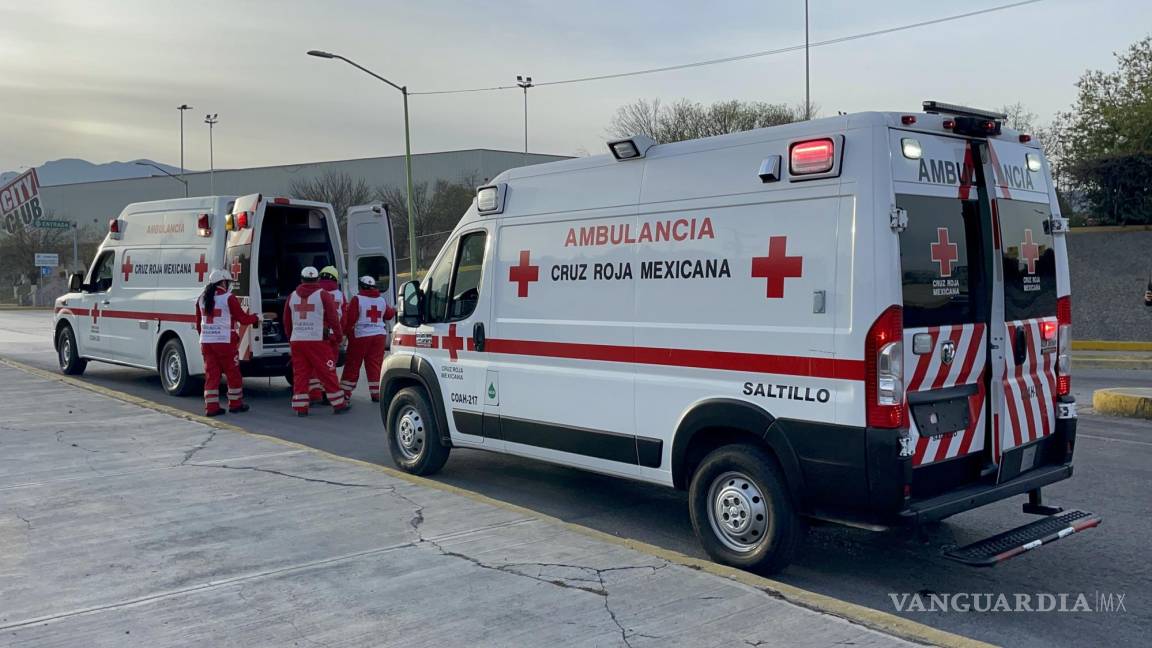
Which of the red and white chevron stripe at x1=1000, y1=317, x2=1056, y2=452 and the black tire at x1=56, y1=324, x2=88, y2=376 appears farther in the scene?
the black tire at x1=56, y1=324, x2=88, y2=376

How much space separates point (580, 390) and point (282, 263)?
828 centimetres

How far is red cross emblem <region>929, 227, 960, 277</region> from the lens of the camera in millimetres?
5023

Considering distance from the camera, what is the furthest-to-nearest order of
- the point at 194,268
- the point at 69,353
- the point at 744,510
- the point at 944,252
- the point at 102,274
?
1. the point at 69,353
2. the point at 102,274
3. the point at 194,268
4. the point at 744,510
5. the point at 944,252

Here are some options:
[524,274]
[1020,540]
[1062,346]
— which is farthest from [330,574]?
[1062,346]

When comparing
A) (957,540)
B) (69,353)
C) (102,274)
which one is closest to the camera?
(957,540)

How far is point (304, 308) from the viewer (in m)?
11.2

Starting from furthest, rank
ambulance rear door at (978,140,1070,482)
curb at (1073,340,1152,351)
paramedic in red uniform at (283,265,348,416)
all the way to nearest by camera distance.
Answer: curb at (1073,340,1152,351) → paramedic in red uniform at (283,265,348,416) → ambulance rear door at (978,140,1070,482)

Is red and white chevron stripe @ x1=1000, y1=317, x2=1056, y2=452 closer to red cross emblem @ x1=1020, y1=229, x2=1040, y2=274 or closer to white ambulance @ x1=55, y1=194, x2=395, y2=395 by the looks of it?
red cross emblem @ x1=1020, y1=229, x2=1040, y2=274

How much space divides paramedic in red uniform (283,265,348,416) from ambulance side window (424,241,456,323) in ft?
13.0

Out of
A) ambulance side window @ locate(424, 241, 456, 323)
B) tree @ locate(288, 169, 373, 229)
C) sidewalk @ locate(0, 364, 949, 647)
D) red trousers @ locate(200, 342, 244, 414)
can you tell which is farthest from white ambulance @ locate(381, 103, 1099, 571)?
tree @ locate(288, 169, 373, 229)

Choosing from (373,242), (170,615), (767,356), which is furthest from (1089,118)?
(170,615)

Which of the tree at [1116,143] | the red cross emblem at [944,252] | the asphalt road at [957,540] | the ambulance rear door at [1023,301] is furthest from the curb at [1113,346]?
the red cross emblem at [944,252]

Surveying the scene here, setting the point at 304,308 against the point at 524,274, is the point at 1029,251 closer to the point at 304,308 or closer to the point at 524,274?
the point at 524,274

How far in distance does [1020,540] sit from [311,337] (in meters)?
8.47
